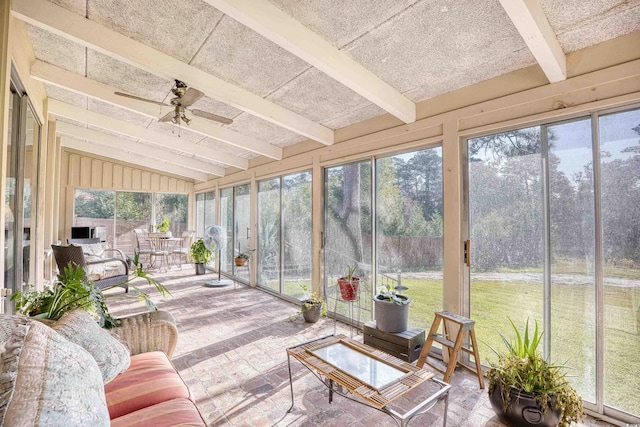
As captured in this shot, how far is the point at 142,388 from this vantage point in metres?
1.60

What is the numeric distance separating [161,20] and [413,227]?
291cm

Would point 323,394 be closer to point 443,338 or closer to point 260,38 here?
point 443,338

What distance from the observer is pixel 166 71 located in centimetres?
278

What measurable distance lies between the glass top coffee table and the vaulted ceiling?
2.10 m

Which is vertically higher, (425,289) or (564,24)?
(564,24)

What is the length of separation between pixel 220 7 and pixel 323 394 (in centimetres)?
279

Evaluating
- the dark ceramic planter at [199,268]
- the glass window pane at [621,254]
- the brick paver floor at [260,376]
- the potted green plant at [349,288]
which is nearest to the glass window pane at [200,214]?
the dark ceramic planter at [199,268]

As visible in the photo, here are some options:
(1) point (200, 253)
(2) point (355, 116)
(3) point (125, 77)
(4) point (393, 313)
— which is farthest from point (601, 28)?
(1) point (200, 253)

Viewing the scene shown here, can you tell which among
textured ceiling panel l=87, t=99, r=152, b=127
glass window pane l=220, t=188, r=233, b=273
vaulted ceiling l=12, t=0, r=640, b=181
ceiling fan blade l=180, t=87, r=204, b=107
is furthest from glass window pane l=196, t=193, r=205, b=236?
ceiling fan blade l=180, t=87, r=204, b=107

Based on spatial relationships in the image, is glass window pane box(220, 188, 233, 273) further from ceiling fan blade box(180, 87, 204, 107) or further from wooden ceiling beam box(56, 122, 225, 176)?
ceiling fan blade box(180, 87, 204, 107)

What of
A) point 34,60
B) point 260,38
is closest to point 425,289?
point 260,38

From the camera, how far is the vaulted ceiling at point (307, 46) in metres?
1.94

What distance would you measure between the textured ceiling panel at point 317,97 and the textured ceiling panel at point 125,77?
1287mm

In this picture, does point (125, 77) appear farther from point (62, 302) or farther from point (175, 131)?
point (62, 302)
